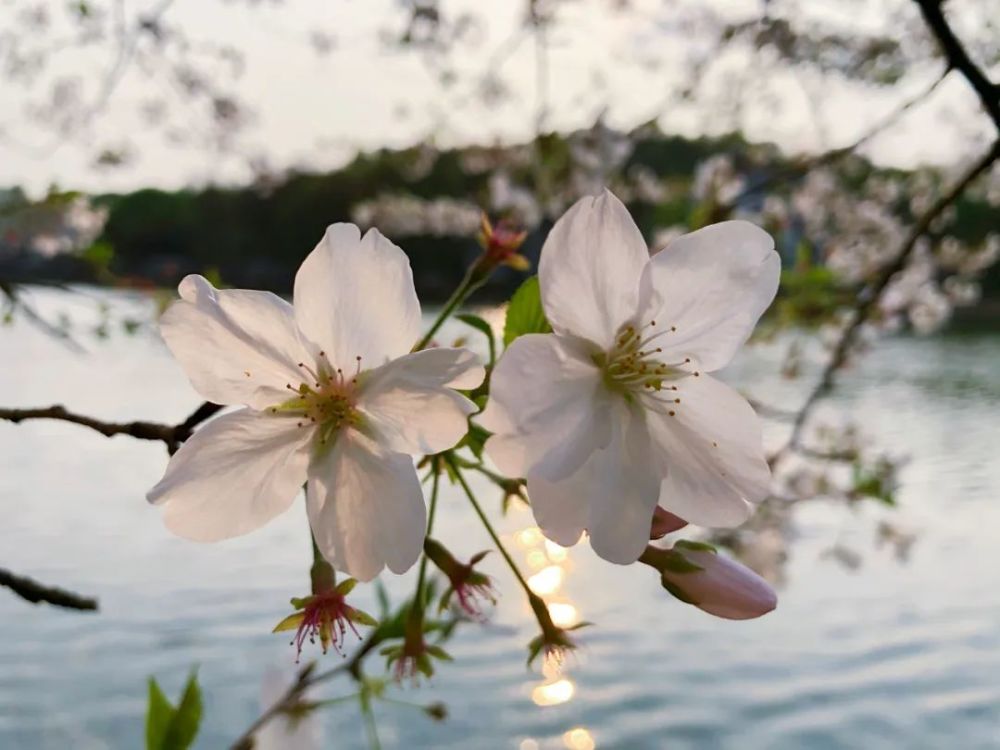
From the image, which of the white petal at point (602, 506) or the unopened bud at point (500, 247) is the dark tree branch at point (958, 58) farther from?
the white petal at point (602, 506)

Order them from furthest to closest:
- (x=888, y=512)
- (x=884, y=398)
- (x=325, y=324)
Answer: (x=884, y=398)
(x=888, y=512)
(x=325, y=324)

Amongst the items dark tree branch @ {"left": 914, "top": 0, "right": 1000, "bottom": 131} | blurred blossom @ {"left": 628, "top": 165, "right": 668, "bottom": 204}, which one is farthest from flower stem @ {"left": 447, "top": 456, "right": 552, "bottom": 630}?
blurred blossom @ {"left": 628, "top": 165, "right": 668, "bottom": 204}

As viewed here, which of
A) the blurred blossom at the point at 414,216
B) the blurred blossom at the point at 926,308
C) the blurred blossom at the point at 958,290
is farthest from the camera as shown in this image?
the blurred blossom at the point at 414,216

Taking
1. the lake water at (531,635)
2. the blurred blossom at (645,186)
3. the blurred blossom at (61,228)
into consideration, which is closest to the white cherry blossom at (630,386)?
the lake water at (531,635)

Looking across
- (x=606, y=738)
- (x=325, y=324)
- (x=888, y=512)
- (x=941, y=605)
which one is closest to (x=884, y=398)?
(x=888, y=512)

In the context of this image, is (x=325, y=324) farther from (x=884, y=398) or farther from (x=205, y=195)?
(x=205, y=195)

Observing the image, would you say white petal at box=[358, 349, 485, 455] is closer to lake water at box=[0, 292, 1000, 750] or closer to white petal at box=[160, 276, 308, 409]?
white petal at box=[160, 276, 308, 409]

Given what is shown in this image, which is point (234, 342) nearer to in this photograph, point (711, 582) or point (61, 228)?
point (711, 582)
